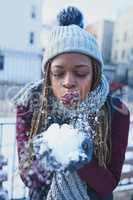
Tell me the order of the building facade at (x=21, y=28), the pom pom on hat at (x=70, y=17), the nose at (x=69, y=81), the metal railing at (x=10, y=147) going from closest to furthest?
the nose at (x=69, y=81) < the pom pom on hat at (x=70, y=17) < the metal railing at (x=10, y=147) < the building facade at (x=21, y=28)

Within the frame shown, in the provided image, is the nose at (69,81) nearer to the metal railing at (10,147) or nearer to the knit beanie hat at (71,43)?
the knit beanie hat at (71,43)

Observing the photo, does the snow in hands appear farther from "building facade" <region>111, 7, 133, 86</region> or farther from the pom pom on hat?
"building facade" <region>111, 7, 133, 86</region>

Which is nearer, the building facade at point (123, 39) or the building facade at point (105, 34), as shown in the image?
the building facade at point (123, 39)

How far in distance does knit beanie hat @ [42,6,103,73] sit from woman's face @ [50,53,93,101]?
1cm

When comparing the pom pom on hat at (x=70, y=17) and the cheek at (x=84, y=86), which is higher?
the pom pom on hat at (x=70, y=17)

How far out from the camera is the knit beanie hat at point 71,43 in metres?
0.85

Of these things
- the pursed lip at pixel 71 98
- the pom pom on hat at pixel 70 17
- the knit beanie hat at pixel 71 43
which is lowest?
the pursed lip at pixel 71 98

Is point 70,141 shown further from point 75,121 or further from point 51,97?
point 51,97

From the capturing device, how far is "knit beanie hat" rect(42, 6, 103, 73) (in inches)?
33.3

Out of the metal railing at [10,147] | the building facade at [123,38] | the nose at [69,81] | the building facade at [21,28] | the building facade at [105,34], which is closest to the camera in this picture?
the nose at [69,81]

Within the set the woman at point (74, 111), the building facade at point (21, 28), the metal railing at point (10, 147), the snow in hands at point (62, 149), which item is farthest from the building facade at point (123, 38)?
the snow in hands at point (62, 149)

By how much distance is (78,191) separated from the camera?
907 mm

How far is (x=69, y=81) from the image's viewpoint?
82 cm

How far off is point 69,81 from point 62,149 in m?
0.17
